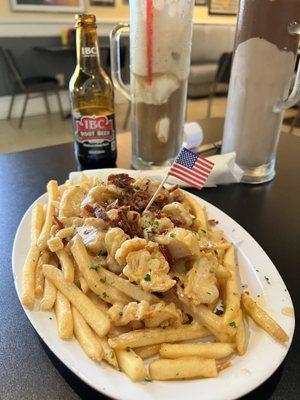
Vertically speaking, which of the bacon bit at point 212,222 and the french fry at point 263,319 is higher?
the french fry at point 263,319

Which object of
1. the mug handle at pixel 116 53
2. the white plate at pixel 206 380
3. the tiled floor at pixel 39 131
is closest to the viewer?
the white plate at pixel 206 380

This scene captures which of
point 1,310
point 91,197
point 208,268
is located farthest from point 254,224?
point 1,310

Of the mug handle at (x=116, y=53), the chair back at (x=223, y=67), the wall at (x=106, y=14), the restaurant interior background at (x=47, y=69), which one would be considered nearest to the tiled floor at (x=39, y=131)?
the restaurant interior background at (x=47, y=69)

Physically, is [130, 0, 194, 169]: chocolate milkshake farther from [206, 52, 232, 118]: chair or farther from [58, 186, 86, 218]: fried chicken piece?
[206, 52, 232, 118]: chair

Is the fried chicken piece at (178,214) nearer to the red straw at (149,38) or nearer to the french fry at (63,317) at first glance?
the french fry at (63,317)

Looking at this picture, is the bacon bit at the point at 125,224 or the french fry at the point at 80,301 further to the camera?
the bacon bit at the point at 125,224

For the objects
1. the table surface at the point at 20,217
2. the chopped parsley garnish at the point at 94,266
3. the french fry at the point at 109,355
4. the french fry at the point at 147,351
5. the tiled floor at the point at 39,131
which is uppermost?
the chopped parsley garnish at the point at 94,266
